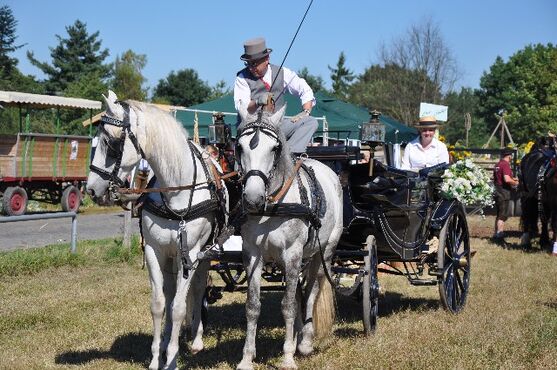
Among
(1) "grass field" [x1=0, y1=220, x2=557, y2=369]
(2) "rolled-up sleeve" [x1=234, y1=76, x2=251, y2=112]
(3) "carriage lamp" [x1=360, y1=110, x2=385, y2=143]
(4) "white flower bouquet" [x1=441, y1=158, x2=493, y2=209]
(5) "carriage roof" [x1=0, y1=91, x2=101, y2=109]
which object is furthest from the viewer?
(5) "carriage roof" [x1=0, y1=91, x2=101, y2=109]

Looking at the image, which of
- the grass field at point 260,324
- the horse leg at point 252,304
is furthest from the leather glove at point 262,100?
the grass field at point 260,324

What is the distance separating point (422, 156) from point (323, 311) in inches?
110

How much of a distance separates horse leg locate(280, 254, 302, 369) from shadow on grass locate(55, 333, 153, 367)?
1196mm

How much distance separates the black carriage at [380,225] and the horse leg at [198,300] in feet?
0.64

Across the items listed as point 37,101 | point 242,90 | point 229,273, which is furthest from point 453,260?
point 37,101

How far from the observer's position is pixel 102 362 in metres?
6.34

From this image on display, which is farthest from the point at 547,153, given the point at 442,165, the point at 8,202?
the point at 8,202

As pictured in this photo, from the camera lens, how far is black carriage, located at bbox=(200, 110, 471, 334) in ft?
23.5

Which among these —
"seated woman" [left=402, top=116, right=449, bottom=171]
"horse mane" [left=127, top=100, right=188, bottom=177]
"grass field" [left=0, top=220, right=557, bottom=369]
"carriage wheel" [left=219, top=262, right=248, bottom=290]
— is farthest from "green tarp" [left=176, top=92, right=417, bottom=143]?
"horse mane" [left=127, top=100, right=188, bottom=177]

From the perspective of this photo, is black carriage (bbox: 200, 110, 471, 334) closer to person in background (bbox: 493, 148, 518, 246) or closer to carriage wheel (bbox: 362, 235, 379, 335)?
carriage wheel (bbox: 362, 235, 379, 335)

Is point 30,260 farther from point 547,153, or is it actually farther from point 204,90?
point 204,90

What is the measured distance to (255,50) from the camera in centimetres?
653

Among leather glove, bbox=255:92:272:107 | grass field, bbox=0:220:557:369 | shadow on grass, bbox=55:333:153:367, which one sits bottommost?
shadow on grass, bbox=55:333:153:367

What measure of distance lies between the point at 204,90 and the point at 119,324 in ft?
197
